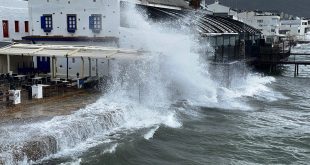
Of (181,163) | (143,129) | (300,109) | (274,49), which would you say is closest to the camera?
(181,163)

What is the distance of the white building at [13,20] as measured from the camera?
31734 mm

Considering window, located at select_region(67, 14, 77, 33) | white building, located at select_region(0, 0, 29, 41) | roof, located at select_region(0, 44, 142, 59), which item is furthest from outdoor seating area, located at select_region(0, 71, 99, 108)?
white building, located at select_region(0, 0, 29, 41)

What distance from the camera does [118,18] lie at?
26.7 metres

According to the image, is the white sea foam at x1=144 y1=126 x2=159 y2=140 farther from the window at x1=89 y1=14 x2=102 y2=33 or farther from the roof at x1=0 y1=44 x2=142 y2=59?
the window at x1=89 y1=14 x2=102 y2=33

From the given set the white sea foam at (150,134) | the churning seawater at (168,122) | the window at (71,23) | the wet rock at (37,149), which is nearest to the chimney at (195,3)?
the churning seawater at (168,122)

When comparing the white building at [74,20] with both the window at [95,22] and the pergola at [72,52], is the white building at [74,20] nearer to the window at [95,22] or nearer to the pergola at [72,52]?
the window at [95,22]

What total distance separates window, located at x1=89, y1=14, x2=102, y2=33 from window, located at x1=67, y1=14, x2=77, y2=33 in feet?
4.09

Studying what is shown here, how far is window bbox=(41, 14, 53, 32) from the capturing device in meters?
28.5

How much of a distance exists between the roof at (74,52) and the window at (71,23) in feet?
10.6

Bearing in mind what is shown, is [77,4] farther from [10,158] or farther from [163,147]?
[10,158]

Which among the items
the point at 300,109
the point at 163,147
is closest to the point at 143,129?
the point at 163,147

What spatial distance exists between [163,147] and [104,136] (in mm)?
2247

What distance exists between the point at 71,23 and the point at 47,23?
74.3 inches

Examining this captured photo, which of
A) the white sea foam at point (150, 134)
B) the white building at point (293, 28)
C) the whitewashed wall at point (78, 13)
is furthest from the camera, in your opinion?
the white building at point (293, 28)
